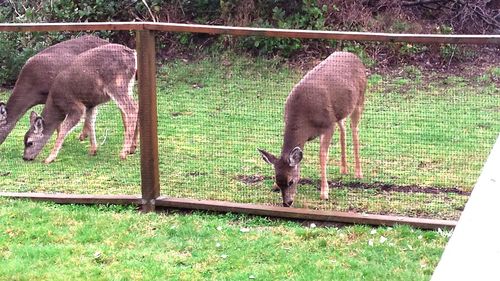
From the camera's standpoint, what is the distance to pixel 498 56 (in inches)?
493

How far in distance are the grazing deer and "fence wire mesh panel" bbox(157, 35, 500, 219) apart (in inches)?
56.7

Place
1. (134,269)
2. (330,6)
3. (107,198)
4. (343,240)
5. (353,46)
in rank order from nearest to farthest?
(134,269), (343,240), (107,198), (353,46), (330,6)

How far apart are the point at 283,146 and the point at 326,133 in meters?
0.46

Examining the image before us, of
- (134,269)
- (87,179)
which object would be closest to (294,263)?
(134,269)

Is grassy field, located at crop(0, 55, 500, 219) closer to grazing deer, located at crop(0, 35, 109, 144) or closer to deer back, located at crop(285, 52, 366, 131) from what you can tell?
grazing deer, located at crop(0, 35, 109, 144)

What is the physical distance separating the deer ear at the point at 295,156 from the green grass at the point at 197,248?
0.74 m

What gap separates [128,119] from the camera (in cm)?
834

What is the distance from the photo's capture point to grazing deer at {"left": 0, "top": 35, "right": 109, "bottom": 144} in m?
8.89

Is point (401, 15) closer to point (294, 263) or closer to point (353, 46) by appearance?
point (353, 46)

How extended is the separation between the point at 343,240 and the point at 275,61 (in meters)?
6.03

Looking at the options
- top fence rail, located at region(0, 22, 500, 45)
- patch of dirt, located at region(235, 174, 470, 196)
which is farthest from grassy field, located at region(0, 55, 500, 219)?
top fence rail, located at region(0, 22, 500, 45)

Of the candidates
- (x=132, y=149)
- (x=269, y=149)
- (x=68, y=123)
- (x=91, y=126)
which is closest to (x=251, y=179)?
(x=269, y=149)

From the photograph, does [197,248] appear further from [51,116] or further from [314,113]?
[51,116]

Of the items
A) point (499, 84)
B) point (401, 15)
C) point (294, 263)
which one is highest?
point (401, 15)
